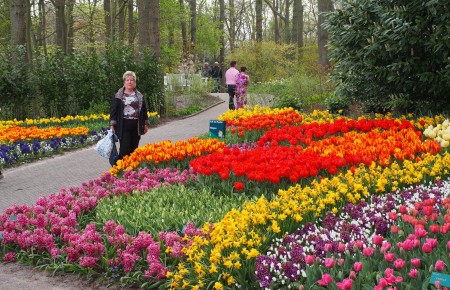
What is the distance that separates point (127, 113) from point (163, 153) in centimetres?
125

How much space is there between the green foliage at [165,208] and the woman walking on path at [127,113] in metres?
2.25

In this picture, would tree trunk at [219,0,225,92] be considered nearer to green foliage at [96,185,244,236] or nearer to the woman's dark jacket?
the woman's dark jacket

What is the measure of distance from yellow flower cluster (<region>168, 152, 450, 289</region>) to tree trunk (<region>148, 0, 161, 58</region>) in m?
14.9

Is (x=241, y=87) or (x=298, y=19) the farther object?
(x=298, y=19)

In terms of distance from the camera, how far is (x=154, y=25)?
2014 centimetres

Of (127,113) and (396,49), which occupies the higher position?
(396,49)

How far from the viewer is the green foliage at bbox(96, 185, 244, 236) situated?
557cm

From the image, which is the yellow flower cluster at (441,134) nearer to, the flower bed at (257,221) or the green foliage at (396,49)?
the flower bed at (257,221)

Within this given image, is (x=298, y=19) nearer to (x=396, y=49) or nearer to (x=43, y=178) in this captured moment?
(x=396, y=49)

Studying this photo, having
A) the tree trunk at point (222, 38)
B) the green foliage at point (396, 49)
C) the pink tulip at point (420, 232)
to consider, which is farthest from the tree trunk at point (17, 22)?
the tree trunk at point (222, 38)

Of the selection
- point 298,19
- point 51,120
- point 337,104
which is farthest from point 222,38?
point 337,104

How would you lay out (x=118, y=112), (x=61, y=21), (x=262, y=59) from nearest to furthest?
(x=118, y=112), (x=61, y=21), (x=262, y=59)

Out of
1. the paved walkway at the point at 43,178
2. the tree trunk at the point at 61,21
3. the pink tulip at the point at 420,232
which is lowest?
the paved walkway at the point at 43,178

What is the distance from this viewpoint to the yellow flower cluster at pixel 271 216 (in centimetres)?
427
